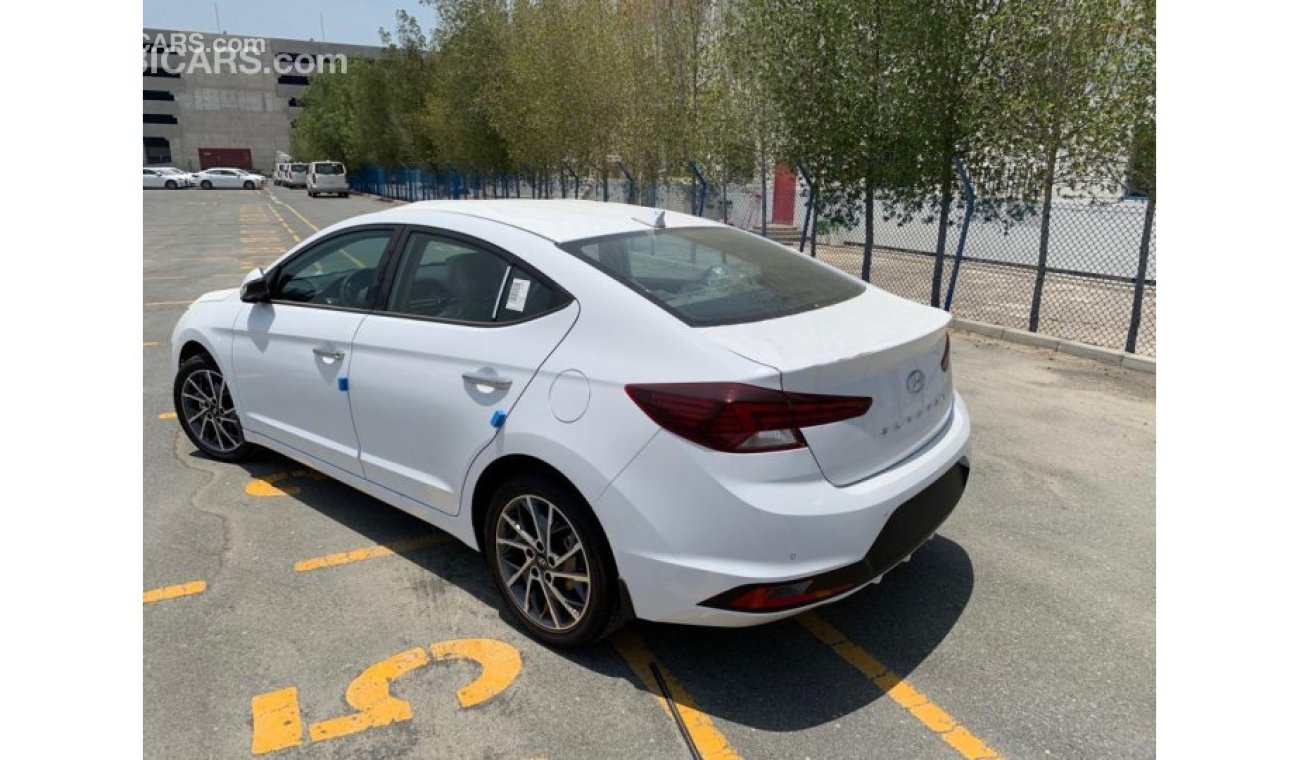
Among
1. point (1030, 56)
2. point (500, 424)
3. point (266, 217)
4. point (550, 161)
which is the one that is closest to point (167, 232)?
point (266, 217)

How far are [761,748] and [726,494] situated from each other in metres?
0.83

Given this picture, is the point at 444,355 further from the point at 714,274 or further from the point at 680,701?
the point at 680,701

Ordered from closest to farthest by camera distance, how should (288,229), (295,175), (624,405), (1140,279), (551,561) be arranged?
(624,405), (551,561), (1140,279), (288,229), (295,175)

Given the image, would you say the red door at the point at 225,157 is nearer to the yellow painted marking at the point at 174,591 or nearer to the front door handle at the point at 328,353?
the front door handle at the point at 328,353

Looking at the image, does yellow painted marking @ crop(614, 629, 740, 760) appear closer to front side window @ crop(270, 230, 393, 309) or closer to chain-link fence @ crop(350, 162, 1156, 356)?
front side window @ crop(270, 230, 393, 309)

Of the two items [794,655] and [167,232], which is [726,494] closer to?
[794,655]

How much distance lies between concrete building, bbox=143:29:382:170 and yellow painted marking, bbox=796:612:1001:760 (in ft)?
313

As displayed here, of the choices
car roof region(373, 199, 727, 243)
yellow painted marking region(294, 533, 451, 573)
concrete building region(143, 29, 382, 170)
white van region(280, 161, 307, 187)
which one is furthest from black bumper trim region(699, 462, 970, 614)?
concrete building region(143, 29, 382, 170)

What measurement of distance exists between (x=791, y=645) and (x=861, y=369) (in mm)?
1159

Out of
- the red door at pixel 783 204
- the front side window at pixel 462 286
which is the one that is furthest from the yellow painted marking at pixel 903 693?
the red door at pixel 783 204

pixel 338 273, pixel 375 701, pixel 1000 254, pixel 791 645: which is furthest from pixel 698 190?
pixel 375 701

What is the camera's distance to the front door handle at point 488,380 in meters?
2.83

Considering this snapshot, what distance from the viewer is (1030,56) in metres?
8.55

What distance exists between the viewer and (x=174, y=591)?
11.1ft
